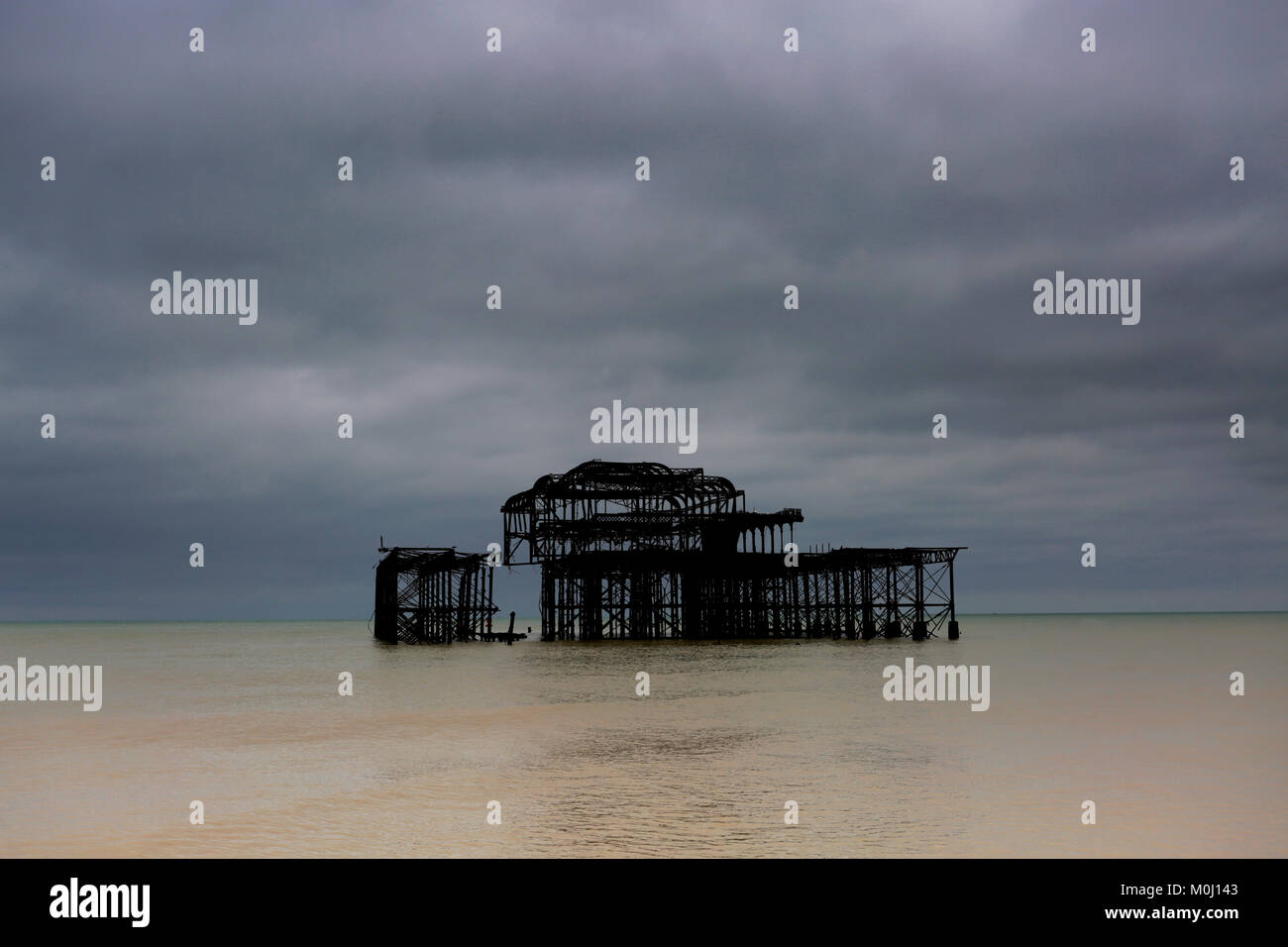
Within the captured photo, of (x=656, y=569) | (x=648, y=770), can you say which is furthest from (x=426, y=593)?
(x=648, y=770)

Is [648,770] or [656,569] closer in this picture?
[648,770]

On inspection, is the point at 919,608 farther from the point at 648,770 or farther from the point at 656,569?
the point at 648,770

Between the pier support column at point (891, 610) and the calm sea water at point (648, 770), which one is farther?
the pier support column at point (891, 610)

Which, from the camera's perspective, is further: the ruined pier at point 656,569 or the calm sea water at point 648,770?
the ruined pier at point 656,569

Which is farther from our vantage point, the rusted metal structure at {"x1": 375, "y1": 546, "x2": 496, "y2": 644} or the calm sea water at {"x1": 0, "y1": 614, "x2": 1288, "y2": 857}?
the rusted metal structure at {"x1": 375, "y1": 546, "x2": 496, "y2": 644}

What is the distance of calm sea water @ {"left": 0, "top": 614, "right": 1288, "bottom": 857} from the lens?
1225cm

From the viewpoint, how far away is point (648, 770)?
54.9 ft

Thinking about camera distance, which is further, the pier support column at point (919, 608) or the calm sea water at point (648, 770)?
the pier support column at point (919, 608)

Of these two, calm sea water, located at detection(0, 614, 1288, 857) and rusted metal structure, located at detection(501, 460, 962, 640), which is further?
rusted metal structure, located at detection(501, 460, 962, 640)

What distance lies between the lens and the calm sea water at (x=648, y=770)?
12250 mm

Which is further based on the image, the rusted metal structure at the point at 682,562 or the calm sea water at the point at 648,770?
the rusted metal structure at the point at 682,562

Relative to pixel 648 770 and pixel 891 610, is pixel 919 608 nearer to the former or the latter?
pixel 891 610
